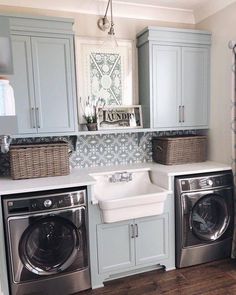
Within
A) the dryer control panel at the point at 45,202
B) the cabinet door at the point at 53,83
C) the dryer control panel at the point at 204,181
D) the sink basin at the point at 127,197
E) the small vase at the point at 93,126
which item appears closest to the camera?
the dryer control panel at the point at 45,202

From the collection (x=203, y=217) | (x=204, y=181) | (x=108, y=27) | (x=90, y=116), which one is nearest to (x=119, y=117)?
(x=90, y=116)

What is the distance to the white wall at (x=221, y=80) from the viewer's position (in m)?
2.62

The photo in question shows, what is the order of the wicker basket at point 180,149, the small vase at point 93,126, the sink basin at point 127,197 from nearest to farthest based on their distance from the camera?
the sink basin at point 127,197
the small vase at point 93,126
the wicker basket at point 180,149

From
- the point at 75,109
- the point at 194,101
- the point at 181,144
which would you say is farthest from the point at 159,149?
the point at 75,109

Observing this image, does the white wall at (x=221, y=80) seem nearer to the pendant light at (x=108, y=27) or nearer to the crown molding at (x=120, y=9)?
the crown molding at (x=120, y=9)

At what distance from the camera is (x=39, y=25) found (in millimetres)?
2271

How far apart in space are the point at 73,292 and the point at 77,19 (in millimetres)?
2640

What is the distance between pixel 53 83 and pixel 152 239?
1754 millimetres

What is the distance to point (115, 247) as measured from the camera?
2293 mm

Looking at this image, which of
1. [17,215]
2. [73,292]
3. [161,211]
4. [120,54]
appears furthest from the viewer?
[120,54]

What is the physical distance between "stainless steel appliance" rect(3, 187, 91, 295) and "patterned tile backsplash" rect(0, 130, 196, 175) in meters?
0.71

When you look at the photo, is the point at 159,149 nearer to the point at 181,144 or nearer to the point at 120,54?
the point at 181,144

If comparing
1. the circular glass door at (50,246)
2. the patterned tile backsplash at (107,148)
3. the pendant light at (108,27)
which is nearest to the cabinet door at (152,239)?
the circular glass door at (50,246)

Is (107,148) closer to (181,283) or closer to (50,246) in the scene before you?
(50,246)
